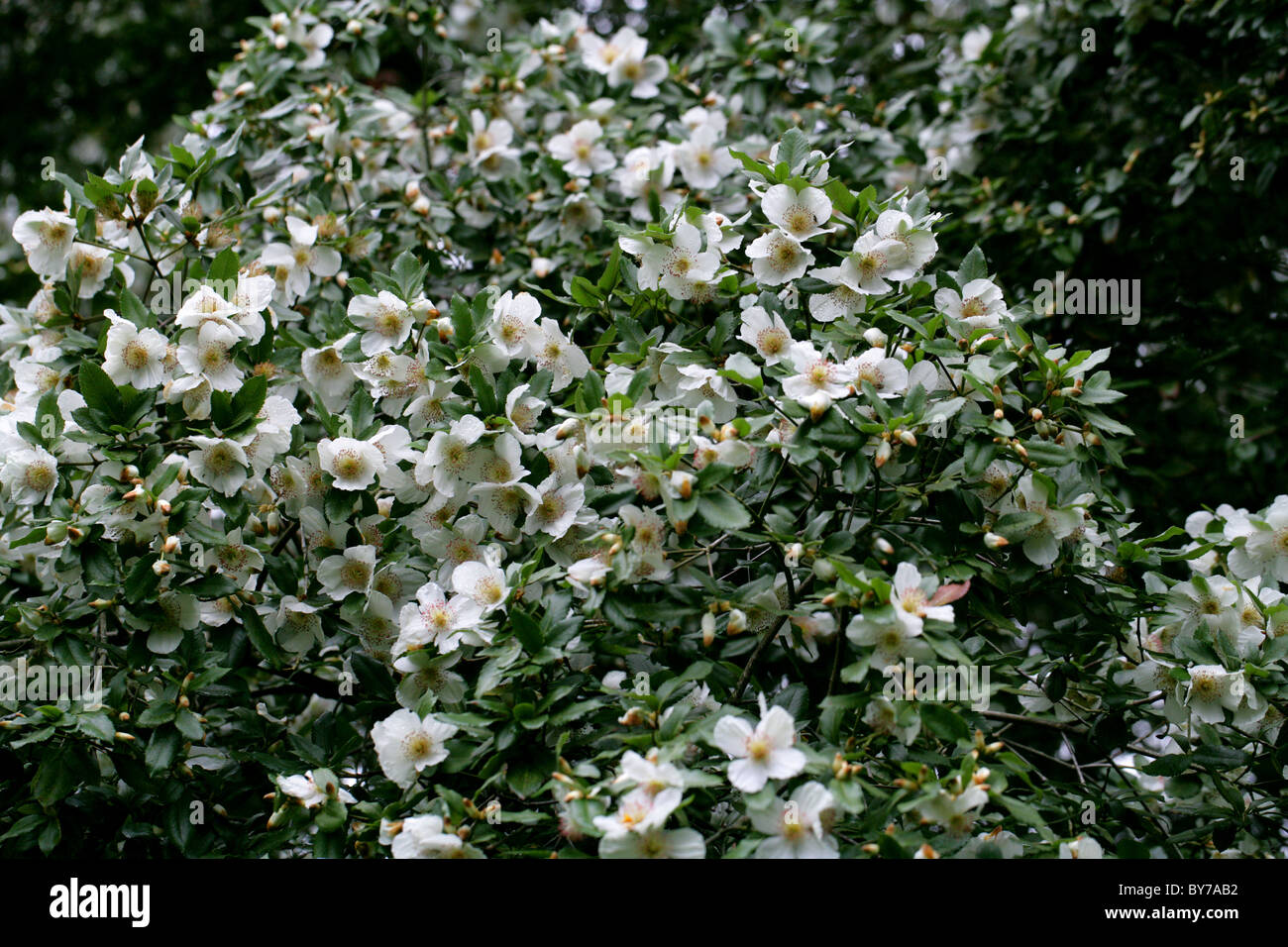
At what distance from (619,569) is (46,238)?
4.99 ft

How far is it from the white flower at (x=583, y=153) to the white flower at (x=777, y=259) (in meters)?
0.93

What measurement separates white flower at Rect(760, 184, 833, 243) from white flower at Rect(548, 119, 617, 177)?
3.06 ft

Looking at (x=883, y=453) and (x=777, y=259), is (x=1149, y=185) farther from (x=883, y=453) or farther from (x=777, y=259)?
(x=883, y=453)

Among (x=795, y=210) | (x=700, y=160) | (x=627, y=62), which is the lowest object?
(x=795, y=210)

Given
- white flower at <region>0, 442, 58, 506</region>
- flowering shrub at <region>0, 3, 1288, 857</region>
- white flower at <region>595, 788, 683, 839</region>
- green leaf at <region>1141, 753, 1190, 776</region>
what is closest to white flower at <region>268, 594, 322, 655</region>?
flowering shrub at <region>0, 3, 1288, 857</region>

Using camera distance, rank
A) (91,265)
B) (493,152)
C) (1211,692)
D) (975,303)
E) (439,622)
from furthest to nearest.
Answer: (493,152) < (91,265) < (975,303) < (1211,692) < (439,622)

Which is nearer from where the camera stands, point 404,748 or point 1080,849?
point 1080,849

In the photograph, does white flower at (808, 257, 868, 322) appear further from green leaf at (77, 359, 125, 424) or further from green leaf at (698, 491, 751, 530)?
green leaf at (77, 359, 125, 424)

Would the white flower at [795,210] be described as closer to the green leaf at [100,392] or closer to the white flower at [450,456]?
the white flower at [450,456]

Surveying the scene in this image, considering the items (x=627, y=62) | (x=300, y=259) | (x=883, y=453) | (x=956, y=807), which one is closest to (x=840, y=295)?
(x=883, y=453)

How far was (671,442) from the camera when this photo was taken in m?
1.64

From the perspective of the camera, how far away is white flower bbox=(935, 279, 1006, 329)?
1942 millimetres

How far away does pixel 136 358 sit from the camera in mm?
1934
